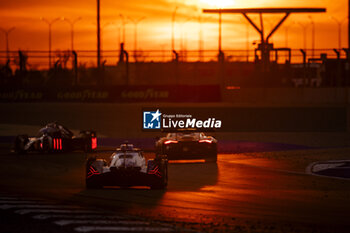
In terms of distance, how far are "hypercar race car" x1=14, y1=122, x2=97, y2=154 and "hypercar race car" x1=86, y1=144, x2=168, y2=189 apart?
13071 mm

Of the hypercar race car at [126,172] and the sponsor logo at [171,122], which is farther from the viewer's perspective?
the sponsor logo at [171,122]

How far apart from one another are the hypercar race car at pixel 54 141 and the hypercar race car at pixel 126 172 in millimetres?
13071

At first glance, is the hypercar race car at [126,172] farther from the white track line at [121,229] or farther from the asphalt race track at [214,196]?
the white track line at [121,229]

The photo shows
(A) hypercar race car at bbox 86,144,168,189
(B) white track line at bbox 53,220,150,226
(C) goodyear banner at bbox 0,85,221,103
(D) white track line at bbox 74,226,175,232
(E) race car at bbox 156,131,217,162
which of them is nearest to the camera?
(D) white track line at bbox 74,226,175,232

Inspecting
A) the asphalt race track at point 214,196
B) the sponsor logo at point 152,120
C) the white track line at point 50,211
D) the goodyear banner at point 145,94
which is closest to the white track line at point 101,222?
the asphalt race track at point 214,196

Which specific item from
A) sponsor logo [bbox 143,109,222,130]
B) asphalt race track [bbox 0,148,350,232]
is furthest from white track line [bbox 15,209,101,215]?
sponsor logo [bbox 143,109,222,130]

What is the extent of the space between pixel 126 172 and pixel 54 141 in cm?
1430

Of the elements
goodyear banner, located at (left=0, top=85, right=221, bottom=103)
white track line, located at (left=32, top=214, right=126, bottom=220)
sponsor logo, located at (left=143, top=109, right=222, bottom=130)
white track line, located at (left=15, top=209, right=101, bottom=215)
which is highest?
goodyear banner, located at (left=0, top=85, right=221, bottom=103)

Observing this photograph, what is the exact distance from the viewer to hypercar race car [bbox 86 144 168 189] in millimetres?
20781

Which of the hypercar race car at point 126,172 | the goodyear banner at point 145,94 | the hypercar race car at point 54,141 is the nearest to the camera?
the hypercar race car at point 126,172

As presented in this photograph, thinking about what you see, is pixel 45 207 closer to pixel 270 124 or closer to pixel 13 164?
pixel 13 164

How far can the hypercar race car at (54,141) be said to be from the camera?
33.9 m

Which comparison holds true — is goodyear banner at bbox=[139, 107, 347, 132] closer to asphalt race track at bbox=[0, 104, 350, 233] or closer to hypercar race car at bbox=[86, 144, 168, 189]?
asphalt race track at bbox=[0, 104, 350, 233]

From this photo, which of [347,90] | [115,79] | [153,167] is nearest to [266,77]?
[347,90]
